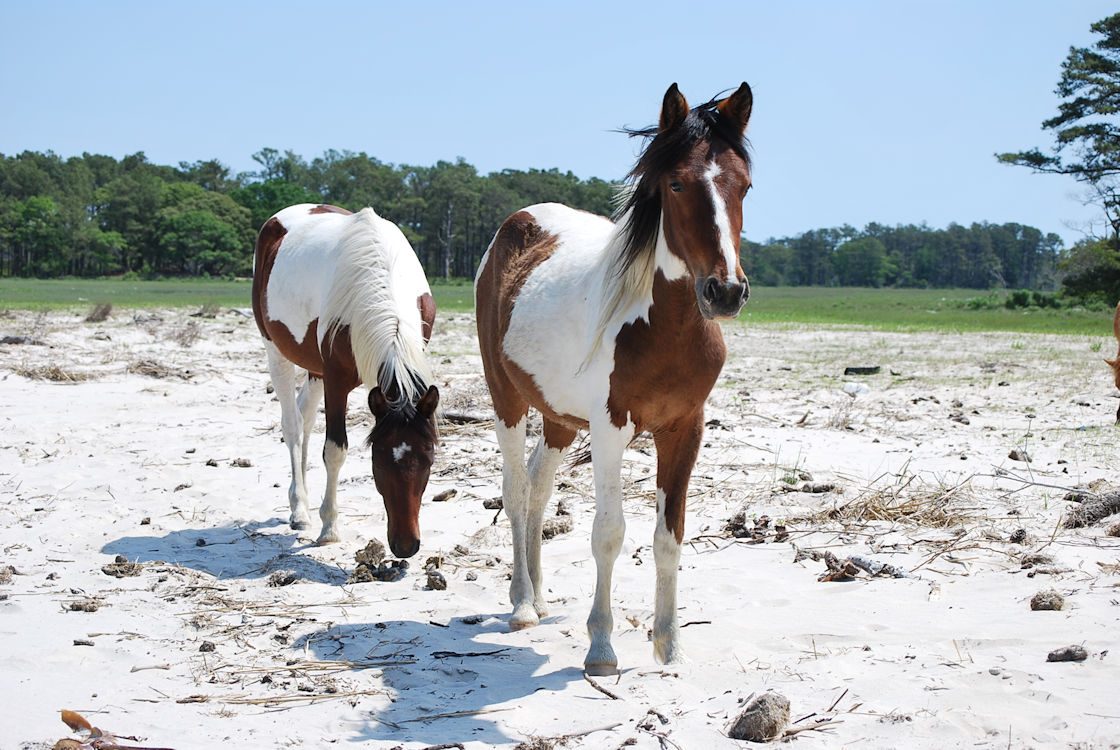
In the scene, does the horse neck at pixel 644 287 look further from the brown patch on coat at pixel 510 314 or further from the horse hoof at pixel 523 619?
the horse hoof at pixel 523 619

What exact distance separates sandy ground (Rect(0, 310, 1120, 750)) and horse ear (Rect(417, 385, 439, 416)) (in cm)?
104

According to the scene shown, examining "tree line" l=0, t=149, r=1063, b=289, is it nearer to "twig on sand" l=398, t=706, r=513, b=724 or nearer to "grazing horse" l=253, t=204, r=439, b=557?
"grazing horse" l=253, t=204, r=439, b=557

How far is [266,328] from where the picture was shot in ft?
23.5

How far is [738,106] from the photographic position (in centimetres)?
349

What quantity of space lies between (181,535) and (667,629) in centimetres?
374

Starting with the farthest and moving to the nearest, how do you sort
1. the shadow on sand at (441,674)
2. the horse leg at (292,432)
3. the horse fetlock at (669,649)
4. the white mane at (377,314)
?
1. the horse leg at (292,432)
2. the white mane at (377,314)
3. the horse fetlock at (669,649)
4. the shadow on sand at (441,674)

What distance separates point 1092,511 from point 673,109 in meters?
3.82

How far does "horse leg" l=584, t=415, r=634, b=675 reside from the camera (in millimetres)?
3604

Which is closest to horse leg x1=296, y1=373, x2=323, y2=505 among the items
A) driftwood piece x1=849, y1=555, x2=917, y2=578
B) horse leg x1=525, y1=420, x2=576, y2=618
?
horse leg x1=525, y1=420, x2=576, y2=618

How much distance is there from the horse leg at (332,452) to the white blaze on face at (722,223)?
3.48m

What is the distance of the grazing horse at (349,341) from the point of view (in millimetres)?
4969

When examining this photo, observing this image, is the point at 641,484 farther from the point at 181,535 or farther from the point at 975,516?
the point at 181,535

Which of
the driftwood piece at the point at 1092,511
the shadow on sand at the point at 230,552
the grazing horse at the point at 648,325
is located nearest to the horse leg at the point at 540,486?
the grazing horse at the point at 648,325

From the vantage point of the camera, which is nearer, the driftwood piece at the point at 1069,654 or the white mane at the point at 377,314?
the driftwood piece at the point at 1069,654
